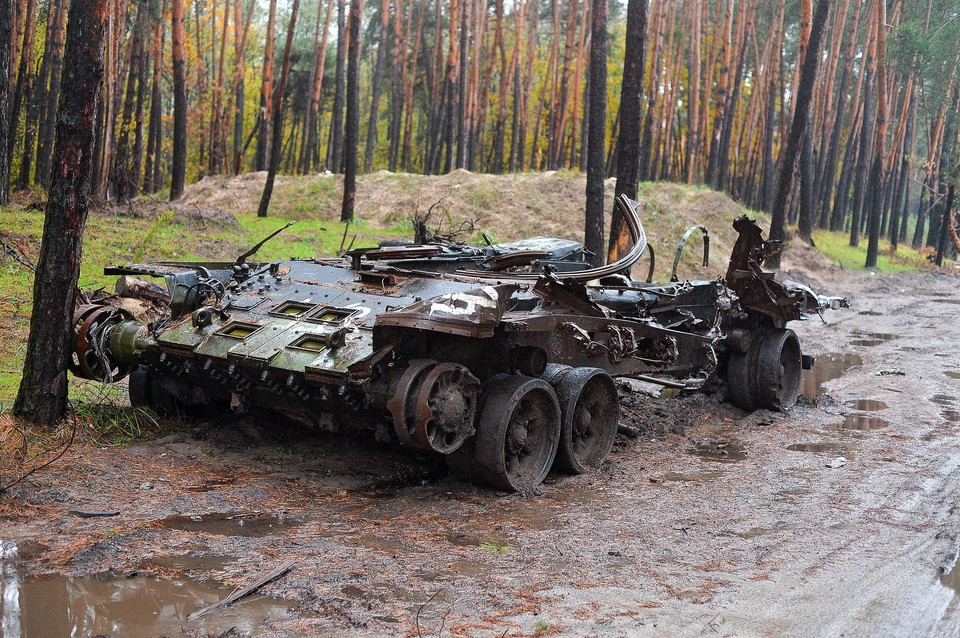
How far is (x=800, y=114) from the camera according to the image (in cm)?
1927

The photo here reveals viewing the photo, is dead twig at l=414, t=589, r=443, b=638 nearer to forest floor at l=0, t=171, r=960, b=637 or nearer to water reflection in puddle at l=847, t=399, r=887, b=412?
forest floor at l=0, t=171, r=960, b=637

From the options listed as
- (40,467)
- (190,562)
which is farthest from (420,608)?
(40,467)

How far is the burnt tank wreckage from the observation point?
609 centimetres

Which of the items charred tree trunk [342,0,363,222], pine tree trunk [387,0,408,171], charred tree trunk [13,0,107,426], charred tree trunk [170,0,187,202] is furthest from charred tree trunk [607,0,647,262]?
pine tree trunk [387,0,408,171]

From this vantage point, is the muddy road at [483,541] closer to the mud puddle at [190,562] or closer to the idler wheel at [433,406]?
the mud puddle at [190,562]

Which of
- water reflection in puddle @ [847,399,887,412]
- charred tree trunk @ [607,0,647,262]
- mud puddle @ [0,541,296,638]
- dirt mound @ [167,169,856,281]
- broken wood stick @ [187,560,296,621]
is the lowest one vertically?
mud puddle @ [0,541,296,638]

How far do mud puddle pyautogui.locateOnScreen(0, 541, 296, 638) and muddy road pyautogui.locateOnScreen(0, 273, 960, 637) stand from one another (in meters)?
0.01

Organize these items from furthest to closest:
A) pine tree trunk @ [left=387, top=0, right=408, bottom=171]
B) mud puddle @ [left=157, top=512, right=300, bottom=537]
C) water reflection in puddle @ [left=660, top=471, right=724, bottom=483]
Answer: pine tree trunk @ [left=387, top=0, right=408, bottom=171] → water reflection in puddle @ [left=660, top=471, right=724, bottom=483] → mud puddle @ [left=157, top=512, right=300, bottom=537]

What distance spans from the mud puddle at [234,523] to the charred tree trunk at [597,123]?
938cm

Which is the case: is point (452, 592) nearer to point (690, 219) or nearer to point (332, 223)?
point (332, 223)

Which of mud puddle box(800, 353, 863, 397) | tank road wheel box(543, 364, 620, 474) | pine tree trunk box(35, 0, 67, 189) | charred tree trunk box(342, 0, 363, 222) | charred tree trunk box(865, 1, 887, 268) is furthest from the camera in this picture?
charred tree trunk box(865, 1, 887, 268)

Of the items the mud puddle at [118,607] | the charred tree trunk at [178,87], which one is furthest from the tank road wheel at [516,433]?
the charred tree trunk at [178,87]

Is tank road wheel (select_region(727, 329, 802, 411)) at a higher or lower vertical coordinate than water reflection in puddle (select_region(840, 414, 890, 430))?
higher

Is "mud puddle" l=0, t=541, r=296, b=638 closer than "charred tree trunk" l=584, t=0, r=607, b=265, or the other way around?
"mud puddle" l=0, t=541, r=296, b=638
